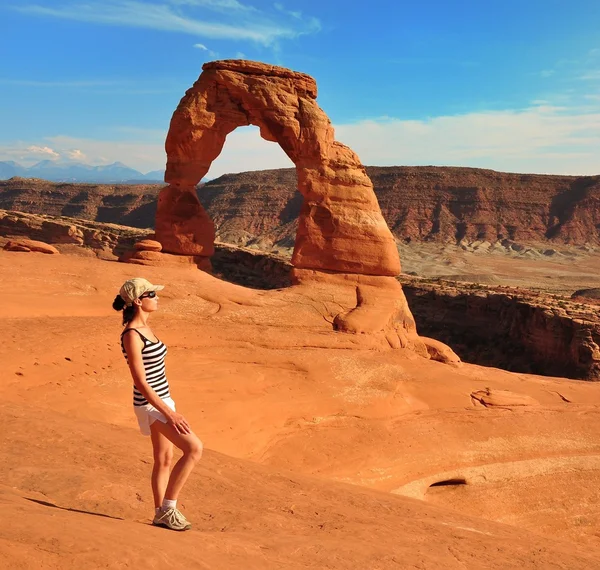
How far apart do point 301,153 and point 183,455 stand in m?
13.8

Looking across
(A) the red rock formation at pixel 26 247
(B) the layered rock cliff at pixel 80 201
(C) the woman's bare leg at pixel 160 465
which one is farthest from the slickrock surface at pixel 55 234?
(B) the layered rock cliff at pixel 80 201

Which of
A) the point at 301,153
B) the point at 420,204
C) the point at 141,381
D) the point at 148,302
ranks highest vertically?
the point at 420,204

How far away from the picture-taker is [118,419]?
9766 millimetres

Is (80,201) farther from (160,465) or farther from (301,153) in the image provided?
(160,465)

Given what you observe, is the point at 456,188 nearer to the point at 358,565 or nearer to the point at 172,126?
the point at 172,126

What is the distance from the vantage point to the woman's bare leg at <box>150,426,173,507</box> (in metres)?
5.15

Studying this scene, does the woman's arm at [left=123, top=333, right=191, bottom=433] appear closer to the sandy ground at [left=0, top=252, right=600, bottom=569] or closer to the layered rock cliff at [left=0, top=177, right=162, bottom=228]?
the sandy ground at [left=0, top=252, right=600, bottom=569]

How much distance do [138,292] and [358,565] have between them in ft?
10.5

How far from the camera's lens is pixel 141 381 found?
4828 millimetres

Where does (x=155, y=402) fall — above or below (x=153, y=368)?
below

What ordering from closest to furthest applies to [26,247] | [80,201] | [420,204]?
[26,247]
[420,204]
[80,201]

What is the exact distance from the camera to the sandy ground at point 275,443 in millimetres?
5352

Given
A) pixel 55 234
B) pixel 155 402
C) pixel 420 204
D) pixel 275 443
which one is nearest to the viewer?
pixel 155 402

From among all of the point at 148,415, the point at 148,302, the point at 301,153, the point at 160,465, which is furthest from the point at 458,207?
the point at 148,415
